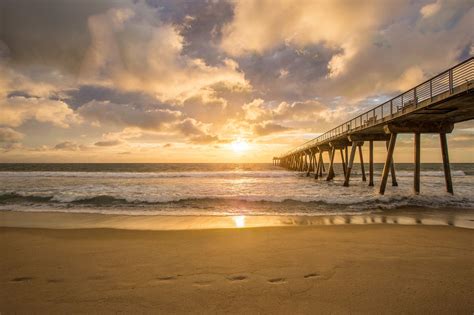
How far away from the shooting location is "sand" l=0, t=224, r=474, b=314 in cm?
299

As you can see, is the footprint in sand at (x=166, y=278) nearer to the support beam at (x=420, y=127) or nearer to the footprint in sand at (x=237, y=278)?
the footprint in sand at (x=237, y=278)

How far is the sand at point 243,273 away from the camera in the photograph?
9.80ft

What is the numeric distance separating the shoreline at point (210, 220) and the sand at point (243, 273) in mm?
1221

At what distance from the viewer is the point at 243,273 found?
3816 millimetres

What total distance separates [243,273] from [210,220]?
4614 mm

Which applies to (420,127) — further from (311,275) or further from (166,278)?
(166,278)

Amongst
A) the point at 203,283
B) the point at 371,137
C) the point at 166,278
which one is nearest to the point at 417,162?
the point at 371,137

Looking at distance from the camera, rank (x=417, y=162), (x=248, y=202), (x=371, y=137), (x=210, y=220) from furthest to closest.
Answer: (x=371, y=137) < (x=417, y=162) < (x=248, y=202) < (x=210, y=220)

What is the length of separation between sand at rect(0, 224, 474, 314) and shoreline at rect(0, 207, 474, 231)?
1.22 meters

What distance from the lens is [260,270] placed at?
3.88 metres

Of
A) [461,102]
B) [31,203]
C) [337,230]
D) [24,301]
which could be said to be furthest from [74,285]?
[461,102]

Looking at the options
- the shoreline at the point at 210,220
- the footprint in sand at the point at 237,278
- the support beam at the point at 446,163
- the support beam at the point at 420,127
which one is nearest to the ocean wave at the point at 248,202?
the support beam at the point at 446,163

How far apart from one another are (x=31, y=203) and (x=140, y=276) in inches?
476

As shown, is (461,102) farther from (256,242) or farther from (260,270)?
(260,270)
